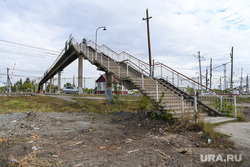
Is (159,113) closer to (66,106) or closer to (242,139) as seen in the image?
(242,139)

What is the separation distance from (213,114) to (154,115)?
3.76m

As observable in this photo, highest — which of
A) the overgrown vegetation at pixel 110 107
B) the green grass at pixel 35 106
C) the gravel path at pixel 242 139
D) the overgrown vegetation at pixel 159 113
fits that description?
the overgrown vegetation at pixel 159 113

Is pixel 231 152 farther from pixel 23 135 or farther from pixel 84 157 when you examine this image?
pixel 23 135

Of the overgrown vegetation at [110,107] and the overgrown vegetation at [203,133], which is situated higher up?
the overgrown vegetation at [203,133]

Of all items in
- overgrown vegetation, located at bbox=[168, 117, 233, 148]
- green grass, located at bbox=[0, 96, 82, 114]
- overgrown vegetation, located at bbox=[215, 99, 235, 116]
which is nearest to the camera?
overgrown vegetation, located at bbox=[168, 117, 233, 148]

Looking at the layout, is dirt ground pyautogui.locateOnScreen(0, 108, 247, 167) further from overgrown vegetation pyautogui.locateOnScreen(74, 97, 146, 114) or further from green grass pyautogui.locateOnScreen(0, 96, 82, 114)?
overgrown vegetation pyautogui.locateOnScreen(74, 97, 146, 114)

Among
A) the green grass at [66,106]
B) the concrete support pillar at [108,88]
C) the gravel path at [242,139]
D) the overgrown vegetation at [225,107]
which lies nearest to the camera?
the gravel path at [242,139]

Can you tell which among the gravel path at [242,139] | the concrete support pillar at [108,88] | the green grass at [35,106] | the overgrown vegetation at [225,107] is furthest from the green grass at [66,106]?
the gravel path at [242,139]

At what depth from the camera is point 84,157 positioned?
398 centimetres

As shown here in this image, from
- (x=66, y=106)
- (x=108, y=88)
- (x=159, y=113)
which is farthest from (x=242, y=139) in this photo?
(x=108, y=88)

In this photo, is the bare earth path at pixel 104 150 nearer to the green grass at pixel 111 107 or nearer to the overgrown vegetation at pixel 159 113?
the overgrown vegetation at pixel 159 113

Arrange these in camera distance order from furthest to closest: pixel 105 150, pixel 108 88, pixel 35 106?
pixel 108 88, pixel 35 106, pixel 105 150

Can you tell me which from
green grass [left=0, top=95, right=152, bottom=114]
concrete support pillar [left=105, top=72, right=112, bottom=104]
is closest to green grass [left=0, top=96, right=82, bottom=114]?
green grass [left=0, top=95, right=152, bottom=114]

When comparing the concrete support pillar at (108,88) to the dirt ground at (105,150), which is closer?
the dirt ground at (105,150)
